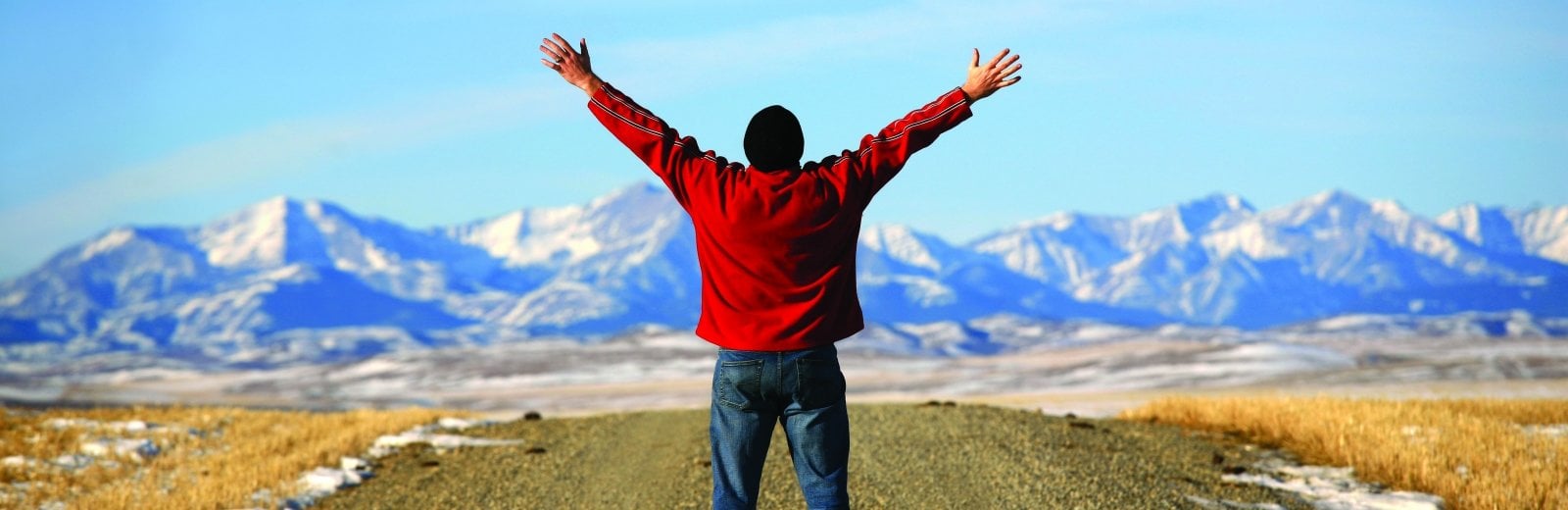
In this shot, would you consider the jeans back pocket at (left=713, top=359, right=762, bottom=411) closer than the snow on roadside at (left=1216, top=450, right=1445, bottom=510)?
Yes

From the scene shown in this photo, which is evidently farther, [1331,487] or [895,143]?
[1331,487]

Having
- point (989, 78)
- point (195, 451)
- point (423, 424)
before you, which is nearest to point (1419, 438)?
point (989, 78)

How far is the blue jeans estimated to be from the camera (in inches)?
252

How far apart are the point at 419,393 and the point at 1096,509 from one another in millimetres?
120414

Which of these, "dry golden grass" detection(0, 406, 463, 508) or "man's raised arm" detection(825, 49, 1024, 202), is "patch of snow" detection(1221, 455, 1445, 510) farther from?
"dry golden grass" detection(0, 406, 463, 508)

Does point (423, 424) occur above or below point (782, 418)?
above

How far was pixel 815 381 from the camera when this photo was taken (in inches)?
253

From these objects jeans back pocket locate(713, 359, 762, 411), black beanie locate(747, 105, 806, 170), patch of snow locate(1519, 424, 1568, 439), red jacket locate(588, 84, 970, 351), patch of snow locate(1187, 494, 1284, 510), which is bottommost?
patch of snow locate(1187, 494, 1284, 510)

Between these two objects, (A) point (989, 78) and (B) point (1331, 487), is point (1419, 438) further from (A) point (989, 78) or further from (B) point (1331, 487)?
(A) point (989, 78)

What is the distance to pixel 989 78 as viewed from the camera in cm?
672

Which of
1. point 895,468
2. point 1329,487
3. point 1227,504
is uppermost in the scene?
point 895,468

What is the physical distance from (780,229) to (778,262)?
0.15 meters

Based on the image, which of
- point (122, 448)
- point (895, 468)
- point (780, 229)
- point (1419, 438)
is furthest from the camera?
point (122, 448)

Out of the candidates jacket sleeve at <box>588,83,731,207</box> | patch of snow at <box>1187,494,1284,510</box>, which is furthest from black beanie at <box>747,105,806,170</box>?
patch of snow at <box>1187,494,1284,510</box>
